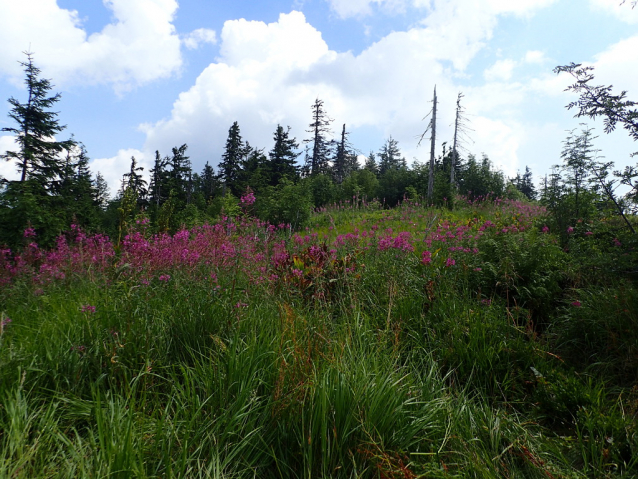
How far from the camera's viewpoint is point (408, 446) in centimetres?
172

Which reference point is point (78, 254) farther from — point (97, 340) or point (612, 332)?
point (612, 332)

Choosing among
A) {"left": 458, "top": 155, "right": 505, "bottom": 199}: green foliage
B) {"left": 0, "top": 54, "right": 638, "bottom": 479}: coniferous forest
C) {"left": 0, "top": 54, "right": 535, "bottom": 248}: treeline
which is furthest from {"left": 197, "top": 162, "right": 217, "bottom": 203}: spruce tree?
{"left": 0, "top": 54, "right": 638, "bottom": 479}: coniferous forest

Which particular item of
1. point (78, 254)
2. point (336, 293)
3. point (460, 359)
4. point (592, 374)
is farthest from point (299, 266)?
point (78, 254)

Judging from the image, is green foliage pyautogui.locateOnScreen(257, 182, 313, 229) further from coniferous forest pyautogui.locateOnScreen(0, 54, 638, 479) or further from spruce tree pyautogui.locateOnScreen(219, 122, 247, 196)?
spruce tree pyautogui.locateOnScreen(219, 122, 247, 196)

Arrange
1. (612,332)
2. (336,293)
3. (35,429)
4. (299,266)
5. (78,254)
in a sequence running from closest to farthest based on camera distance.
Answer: (35,429), (612,332), (336,293), (299,266), (78,254)

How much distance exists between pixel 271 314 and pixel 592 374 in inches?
109

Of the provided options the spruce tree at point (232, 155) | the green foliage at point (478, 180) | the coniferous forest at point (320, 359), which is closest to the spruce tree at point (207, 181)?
the spruce tree at point (232, 155)

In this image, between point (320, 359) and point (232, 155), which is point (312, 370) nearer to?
point (320, 359)

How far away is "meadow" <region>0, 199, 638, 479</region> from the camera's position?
1.61 metres

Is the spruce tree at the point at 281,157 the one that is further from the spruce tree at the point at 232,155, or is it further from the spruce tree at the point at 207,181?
the spruce tree at the point at 207,181

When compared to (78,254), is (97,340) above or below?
below

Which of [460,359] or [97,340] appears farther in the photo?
[460,359]

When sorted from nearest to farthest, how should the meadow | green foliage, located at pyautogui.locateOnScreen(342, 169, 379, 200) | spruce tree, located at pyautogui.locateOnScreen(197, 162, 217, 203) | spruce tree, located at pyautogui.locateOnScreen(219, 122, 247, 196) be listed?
the meadow, green foliage, located at pyautogui.locateOnScreen(342, 169, 379, 200), spruce tree, located at pyautogui.locateOnScreen(219, 122, 247, 196), spruce tree, located at pyautogui.locateOnScreen(197, 162, 217, 203)

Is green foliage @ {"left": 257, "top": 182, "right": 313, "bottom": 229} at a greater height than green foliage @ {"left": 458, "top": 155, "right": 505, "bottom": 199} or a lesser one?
lesser
